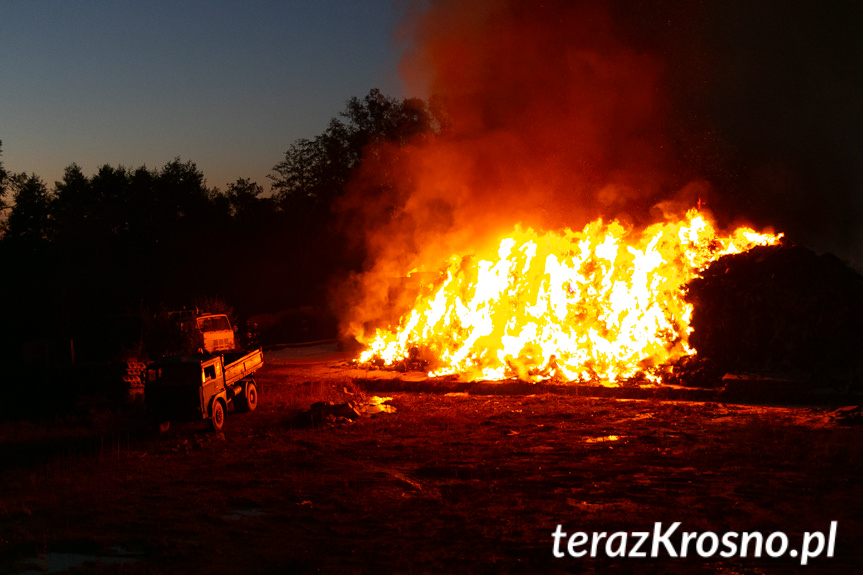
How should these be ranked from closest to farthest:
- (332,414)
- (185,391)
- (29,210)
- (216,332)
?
(185,391)
(332,414)
(216,332)
(29,210)

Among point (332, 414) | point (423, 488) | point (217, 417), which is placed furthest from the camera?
point (332, 414)

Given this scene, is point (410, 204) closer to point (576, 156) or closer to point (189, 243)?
point (576, 156)

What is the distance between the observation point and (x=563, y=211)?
21438 millimetres

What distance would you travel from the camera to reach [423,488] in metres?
8.95

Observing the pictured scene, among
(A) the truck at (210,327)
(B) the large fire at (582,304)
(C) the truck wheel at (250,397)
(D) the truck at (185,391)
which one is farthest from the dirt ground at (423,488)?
(A) the truck at (210,327)

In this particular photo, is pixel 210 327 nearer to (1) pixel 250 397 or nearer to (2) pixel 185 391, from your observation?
(1) pixel 250 397

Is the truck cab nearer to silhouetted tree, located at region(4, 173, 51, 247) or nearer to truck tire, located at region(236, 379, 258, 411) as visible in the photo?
truck tire, located at region(236, 379, 258, 411)

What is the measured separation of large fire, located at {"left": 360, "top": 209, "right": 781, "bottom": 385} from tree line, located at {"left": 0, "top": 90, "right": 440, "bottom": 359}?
18.1 meters

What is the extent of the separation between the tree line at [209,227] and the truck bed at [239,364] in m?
17.6

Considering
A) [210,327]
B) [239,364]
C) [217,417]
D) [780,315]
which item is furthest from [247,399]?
[780,315]

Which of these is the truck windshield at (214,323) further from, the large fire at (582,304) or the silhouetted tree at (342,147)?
the silhouetted tree at (342,147)

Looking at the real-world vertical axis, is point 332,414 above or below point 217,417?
below

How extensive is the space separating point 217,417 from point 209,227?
113 feet

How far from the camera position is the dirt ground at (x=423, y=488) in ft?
21.7
